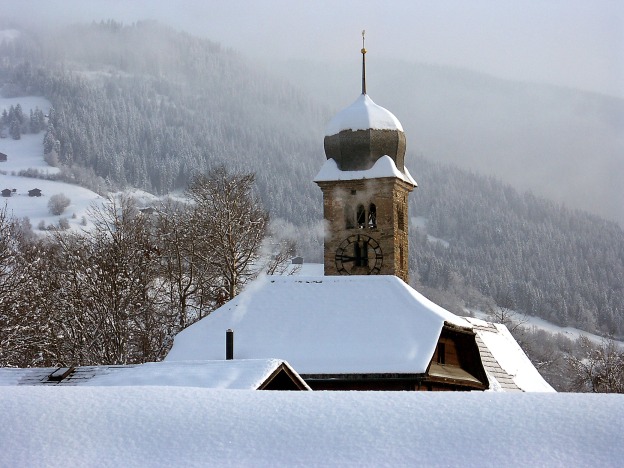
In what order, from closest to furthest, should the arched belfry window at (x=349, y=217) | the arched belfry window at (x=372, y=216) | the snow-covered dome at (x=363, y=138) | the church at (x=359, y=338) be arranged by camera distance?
the church at (x=359, y=338) < the arched belfry window at (x=349, y=217) < the arched belfry window at (x=372, y=216) < the snow-covered dome at (x=363, y=138)

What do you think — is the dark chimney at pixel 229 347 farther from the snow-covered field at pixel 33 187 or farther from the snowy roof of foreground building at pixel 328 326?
the snow-covered field at pixel 33 187

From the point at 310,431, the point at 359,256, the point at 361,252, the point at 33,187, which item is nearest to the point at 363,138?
the point at 361,252

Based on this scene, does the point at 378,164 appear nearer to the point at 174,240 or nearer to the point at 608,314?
the point at 174,240

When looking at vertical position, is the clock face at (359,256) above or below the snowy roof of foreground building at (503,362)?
above

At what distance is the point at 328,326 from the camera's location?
3019 cm

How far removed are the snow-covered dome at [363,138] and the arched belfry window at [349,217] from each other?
5.66ft

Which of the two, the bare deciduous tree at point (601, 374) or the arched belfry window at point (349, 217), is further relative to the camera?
the bare deciduous tree at point (601, 374)

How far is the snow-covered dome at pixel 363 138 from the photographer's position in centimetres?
4281

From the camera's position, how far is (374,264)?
1598 inches

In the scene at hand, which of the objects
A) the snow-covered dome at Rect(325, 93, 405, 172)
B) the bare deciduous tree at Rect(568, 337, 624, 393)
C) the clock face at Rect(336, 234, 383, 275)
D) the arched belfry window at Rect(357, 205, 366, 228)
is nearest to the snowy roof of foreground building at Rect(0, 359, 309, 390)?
the clock face at Rect(336, 234, 383, 275)

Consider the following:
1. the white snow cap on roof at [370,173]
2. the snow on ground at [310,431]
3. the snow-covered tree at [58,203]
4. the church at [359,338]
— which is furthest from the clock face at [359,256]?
the snow-covered tree at [58,203]

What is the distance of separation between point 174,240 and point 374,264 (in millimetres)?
6947

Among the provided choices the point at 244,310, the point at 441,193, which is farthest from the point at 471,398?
the point at 441,193

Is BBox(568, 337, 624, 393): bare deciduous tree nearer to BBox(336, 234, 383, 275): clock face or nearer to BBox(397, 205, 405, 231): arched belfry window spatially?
BBox(397, 205, 405, 231): arched belfry window
